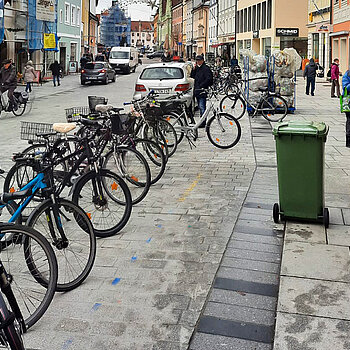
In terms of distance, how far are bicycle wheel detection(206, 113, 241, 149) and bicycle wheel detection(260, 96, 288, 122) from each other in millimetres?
4670

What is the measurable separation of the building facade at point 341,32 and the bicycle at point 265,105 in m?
17.6

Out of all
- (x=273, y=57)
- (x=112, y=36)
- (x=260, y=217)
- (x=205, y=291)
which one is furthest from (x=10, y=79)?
(x=112, y=36)

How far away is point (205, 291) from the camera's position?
14.8ft

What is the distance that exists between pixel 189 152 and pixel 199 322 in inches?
280

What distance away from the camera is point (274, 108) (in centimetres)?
1593

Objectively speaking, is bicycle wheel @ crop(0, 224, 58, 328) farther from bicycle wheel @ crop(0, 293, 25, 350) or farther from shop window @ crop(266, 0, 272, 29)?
shop window @ crop(266, 0, 272, 29)

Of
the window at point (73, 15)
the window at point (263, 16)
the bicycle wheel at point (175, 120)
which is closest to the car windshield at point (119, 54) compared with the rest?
the window at point (73, 15)

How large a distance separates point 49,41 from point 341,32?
16917 mm

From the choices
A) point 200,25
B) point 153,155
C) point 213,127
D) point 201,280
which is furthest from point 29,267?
point 200,25

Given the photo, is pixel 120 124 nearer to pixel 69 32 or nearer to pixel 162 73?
pixel 162 73

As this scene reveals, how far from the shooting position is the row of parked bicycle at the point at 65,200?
3805 millimetres

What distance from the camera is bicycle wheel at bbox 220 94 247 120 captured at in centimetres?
1634

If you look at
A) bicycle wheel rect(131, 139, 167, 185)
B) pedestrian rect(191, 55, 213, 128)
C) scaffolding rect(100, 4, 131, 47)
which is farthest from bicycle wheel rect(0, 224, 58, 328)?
scaffolding rect(100, 4, 131, 47)

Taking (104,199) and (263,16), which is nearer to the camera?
(104,199)
